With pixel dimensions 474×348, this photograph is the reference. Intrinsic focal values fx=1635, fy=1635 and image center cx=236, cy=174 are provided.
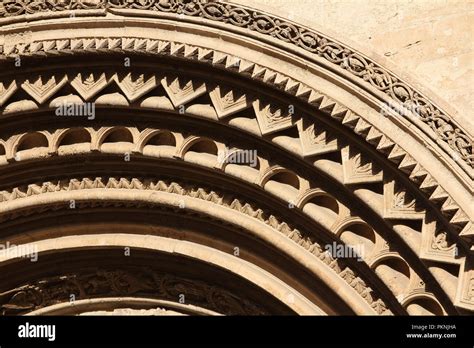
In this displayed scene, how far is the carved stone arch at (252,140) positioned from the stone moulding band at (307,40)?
0.4 inches

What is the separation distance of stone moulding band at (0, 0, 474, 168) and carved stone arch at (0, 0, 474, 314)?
0.4 inches

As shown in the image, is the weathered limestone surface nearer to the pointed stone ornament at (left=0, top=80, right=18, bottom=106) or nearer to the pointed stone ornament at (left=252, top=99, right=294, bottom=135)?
the pointed stone ornament at (left=252, top=99, right=294, bottom=135)

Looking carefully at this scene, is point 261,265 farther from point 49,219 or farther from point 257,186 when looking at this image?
point 49,219

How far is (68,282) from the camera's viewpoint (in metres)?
13.6

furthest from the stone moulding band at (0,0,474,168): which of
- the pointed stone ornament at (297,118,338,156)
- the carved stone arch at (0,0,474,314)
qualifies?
the pointed stone ornament at (297,118,338,156)

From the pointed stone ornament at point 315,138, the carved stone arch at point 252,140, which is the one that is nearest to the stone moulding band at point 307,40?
the carved stone arch at point 252,140

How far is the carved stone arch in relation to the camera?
11922mm

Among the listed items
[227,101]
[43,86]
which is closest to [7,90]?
→ [43,86]

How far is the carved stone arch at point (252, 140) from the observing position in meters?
11.9

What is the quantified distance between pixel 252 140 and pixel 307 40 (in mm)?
901

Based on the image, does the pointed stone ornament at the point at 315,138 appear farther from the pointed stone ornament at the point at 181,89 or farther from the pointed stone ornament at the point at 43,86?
the pointed stone ornament at the point at 43,86
